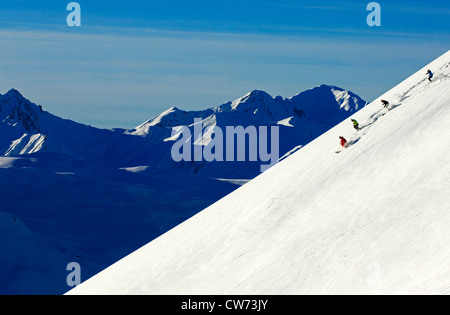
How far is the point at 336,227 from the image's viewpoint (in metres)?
28.3

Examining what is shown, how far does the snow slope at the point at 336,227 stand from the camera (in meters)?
24.4

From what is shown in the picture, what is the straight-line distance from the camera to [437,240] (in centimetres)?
2434

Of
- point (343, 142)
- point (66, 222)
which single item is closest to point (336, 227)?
point (343, 142)

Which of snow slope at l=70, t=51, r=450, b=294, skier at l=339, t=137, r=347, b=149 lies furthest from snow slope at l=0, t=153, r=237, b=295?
skier at l=339, t=137, r=347, b=149

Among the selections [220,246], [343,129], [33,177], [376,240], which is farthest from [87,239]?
[376,240]

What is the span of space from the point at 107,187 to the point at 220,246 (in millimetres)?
122204

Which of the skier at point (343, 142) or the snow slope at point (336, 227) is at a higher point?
the skier at point (343, 142)

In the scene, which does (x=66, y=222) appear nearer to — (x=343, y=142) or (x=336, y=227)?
(x=343, y=142)

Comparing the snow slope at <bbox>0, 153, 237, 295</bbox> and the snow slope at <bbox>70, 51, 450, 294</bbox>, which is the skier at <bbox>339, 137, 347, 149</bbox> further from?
the snow slope at <bbox>0, 153, 237, 295</bbox>

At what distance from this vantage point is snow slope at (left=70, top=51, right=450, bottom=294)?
24.4 metres

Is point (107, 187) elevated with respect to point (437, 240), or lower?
elevated

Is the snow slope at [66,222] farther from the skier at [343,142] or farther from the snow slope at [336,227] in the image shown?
Answer: the skier at [343,142]

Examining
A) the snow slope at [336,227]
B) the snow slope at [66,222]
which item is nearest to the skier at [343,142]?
the snow slope at [336,227]

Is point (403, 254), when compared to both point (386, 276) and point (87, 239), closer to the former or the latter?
point (386, 276)
